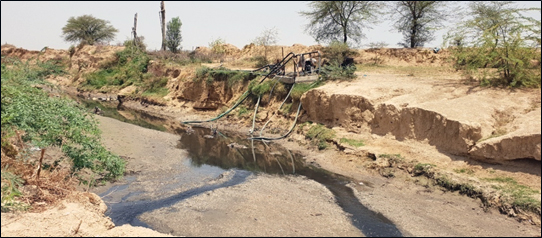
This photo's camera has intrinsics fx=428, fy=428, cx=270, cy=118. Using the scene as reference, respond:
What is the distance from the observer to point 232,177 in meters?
11.1

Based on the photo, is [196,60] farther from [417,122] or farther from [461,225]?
[461,225]

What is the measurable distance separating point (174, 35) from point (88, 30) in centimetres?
1520

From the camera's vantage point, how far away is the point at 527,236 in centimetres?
727

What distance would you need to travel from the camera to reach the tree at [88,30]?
44906 mm

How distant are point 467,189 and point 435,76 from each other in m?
7.06

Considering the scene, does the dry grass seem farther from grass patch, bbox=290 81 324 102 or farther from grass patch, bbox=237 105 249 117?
grass patch, bbox=237 105 249 117

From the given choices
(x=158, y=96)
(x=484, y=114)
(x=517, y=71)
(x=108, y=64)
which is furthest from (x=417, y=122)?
(x=108, y=64)

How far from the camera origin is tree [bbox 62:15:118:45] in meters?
44.9

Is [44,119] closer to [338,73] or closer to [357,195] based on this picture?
[357,195]

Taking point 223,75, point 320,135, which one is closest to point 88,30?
point 223,75

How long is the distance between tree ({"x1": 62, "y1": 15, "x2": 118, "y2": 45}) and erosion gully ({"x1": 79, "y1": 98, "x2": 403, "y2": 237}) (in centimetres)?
3171

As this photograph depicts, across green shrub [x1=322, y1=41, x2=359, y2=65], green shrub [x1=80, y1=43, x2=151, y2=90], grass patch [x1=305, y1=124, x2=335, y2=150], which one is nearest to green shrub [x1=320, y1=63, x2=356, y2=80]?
grass patch [x1=305, y1=124, x2=335, y2=150]

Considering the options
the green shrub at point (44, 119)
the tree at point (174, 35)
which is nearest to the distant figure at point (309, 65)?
the green shrub at point (44, 119)

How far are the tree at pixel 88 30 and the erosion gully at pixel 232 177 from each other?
31.7m
